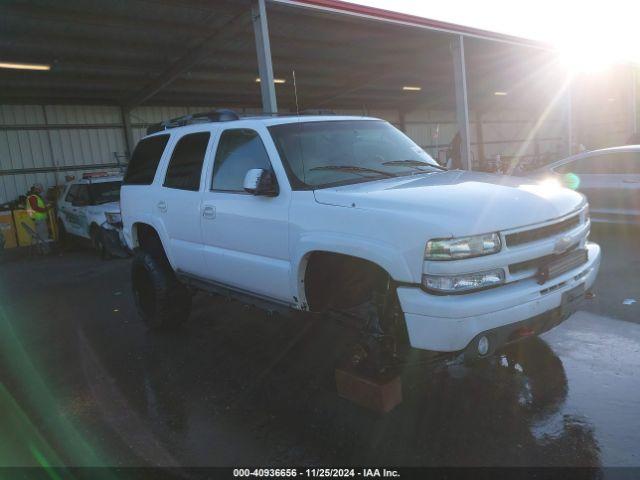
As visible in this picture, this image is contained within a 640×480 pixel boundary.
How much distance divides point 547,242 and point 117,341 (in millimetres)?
4367

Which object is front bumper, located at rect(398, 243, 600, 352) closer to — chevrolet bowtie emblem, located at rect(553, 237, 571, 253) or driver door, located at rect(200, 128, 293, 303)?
chevrolet bowtie emblem, located at rect(553, 237, 571, 253)

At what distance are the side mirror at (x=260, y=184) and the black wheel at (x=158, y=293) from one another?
2043 mm

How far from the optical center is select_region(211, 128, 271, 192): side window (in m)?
3.95

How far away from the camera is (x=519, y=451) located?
2.87 meters

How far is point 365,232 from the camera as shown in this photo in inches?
118

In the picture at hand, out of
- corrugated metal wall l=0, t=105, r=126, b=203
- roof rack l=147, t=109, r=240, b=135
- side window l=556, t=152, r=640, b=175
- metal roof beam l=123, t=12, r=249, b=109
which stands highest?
metal roof beam l=123, t=12, r=249, b=109

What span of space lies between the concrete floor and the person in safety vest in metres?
8.76

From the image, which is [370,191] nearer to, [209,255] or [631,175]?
[209,255]

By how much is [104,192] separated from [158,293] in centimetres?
753

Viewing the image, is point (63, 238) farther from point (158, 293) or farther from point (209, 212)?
point (209, 212)

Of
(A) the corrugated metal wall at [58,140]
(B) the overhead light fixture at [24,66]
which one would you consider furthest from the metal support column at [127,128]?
(B) the overhead light fixture at [24,66]

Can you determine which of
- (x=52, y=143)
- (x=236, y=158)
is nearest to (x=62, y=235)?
(x=52, y=143)

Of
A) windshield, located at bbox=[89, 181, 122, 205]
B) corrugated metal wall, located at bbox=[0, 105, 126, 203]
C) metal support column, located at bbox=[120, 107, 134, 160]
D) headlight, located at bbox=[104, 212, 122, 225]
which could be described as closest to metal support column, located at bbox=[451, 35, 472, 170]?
headlight, located at bbox=[104, 212, 122, 225]

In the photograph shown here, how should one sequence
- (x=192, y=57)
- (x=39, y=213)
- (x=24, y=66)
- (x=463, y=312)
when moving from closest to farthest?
1. (x=463, y=312)
2. (x=24, y=66)
3. (x=192, y=57)
4. (x=39, y=213)
